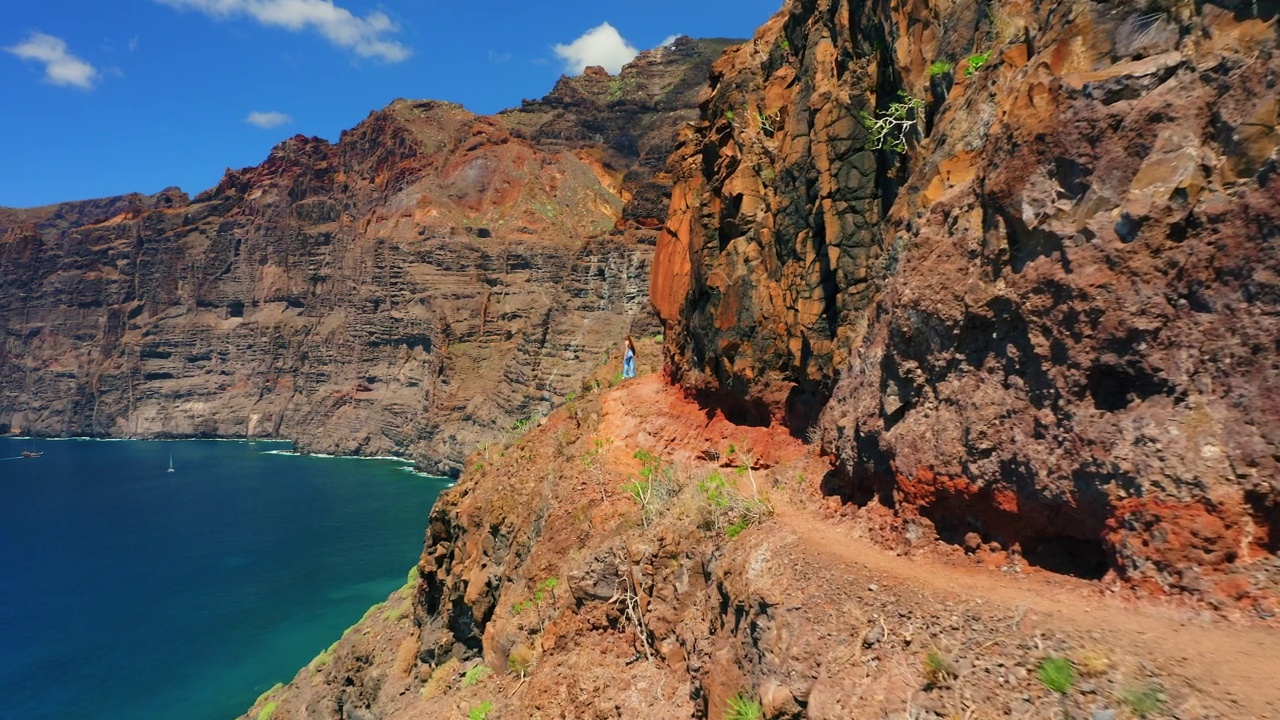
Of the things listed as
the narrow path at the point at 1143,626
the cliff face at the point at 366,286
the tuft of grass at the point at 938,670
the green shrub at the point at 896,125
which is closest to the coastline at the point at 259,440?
the cliff face at the point at 366,286

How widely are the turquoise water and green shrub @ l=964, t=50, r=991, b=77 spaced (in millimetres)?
30837

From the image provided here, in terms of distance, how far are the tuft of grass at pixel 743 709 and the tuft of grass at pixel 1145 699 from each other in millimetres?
2620

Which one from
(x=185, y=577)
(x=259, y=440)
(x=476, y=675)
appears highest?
(x=476, y=675)

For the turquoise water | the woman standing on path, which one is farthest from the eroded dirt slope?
the turquoise water

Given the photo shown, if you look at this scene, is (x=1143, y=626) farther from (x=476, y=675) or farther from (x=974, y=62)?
(x=476, y=675)

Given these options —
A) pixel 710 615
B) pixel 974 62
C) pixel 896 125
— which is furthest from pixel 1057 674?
pixel 896 125

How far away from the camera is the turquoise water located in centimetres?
2912

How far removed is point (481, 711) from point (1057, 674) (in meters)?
7.45

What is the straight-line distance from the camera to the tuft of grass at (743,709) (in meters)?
5.49

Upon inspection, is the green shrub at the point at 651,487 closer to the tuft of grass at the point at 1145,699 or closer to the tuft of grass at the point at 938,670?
the tuft of grass at the point at 938,670

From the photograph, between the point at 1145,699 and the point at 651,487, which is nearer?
the point at 1145,699

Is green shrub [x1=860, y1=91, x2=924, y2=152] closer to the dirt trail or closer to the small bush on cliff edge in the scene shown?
the dirt trail

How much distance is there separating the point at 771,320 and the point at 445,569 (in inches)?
343

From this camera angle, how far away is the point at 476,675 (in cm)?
1055
